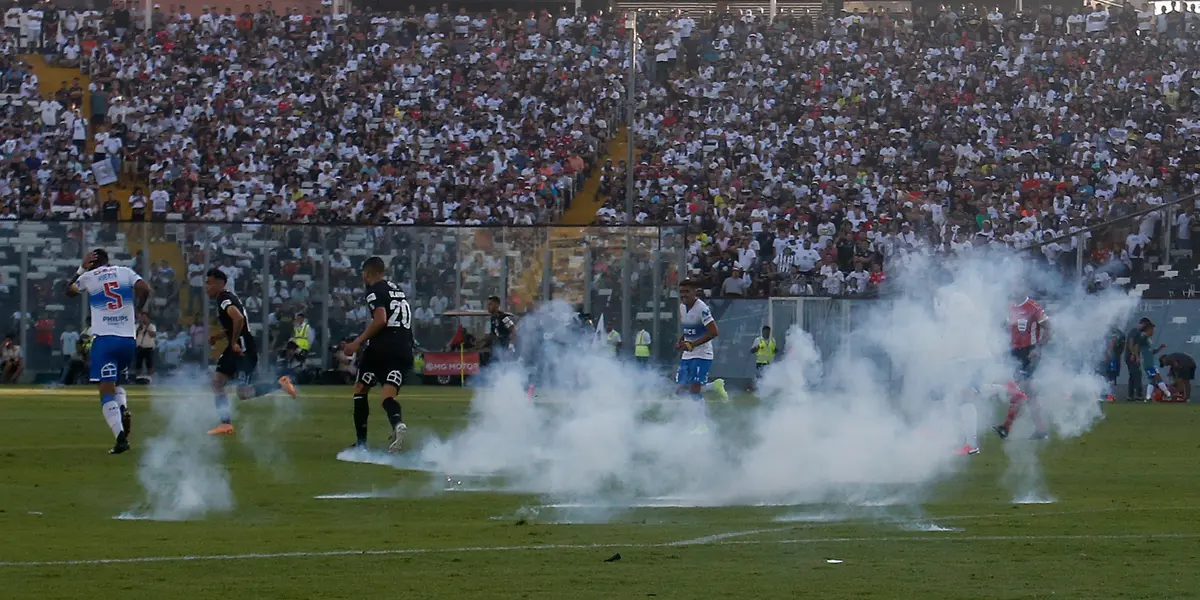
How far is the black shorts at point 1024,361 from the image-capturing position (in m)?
20.0

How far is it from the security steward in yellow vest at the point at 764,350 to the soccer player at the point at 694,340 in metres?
13.5

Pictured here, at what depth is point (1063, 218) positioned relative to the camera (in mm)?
39781

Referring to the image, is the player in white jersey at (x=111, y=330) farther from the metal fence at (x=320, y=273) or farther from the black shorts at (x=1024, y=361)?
the metal fence at (x=320, y=273)

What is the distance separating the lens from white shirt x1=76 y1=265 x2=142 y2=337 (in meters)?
17.1

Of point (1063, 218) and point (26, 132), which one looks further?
point (26, 132)

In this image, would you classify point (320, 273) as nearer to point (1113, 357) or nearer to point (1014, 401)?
point (1113, 357)

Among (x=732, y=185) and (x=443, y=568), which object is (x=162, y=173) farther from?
(x=443, y=568)

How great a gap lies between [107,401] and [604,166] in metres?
27.7

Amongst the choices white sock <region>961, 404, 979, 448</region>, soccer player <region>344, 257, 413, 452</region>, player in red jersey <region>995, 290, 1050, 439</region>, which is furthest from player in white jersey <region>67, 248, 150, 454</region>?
player in red jersey <region>995, 290, 1050, 439</region>

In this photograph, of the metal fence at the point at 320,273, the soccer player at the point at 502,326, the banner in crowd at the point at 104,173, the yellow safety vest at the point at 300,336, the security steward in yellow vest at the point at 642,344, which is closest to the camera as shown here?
the soccer player at the point at 502,326

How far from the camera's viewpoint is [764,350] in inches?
1345

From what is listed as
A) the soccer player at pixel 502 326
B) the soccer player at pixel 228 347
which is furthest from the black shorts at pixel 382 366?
the soccer player at pixel 502 326

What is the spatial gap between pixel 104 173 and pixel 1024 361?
2882 cm

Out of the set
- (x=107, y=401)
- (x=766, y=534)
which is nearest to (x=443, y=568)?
(x=766, y=534)
